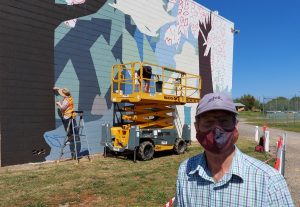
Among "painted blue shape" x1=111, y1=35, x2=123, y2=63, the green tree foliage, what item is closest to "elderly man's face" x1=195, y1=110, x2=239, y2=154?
"painted blue shape" x1=111, y1=35, x2=123, y2=63

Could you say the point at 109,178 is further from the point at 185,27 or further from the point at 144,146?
the point at 185,27

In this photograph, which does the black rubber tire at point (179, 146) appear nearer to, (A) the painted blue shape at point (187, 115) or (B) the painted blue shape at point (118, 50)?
(B) the painted blue shape at point (118, 50)

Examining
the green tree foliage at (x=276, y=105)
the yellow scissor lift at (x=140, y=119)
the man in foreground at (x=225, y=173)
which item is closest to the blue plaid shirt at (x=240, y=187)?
the man in foreground at (x=225, y=173)

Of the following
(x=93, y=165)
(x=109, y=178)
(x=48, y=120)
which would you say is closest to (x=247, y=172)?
(x=109, y=178)

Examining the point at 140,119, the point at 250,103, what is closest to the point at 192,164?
the point at 140,119

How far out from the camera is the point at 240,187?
7.56 ft

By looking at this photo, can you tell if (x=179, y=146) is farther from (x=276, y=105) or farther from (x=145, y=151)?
(x=276, y=105)

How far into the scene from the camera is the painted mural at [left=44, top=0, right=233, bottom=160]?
42.0 ft

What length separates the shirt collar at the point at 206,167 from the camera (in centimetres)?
231

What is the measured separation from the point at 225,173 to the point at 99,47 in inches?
480

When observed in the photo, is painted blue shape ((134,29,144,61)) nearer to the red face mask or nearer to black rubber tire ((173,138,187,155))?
black rubber tire ((173,138,187,155))

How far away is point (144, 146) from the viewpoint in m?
12.8

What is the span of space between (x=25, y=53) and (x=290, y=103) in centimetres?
4676

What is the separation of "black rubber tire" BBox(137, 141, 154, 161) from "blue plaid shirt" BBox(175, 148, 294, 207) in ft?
33.6
